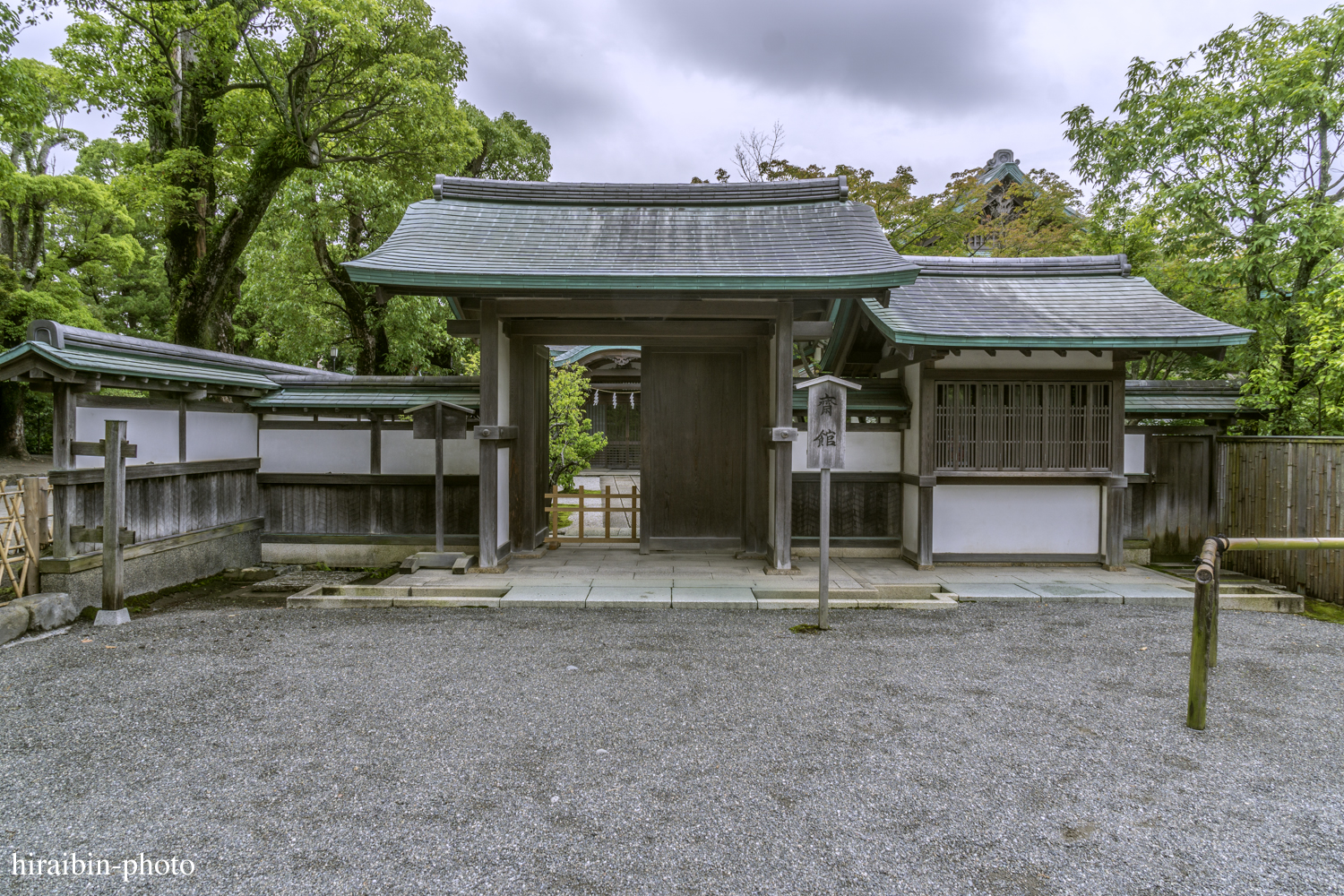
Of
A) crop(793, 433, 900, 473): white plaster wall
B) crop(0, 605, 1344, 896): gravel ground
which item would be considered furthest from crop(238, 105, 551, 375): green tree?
crop(0, 605, 1344, 896): gravel ground

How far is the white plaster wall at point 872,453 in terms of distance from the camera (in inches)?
346

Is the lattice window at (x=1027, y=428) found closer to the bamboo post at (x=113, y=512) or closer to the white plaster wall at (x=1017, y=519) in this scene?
the white plaster wall at (x=1017, y=519)

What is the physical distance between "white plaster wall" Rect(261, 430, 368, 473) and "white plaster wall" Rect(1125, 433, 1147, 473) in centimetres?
1037

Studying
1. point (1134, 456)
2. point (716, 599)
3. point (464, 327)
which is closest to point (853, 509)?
point (716, 599)

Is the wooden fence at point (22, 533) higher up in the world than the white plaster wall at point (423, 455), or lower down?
lower down

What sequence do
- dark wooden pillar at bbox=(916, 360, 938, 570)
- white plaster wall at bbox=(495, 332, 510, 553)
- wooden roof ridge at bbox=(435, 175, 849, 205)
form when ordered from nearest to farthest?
1. white plaster wall at bbox=(495, 332, 510, 553)
2. dark wooden pillar at bbox=(916, 360, 938, 570)
3. wooden roof ridge at bbox=(435, 175, 849, 205)

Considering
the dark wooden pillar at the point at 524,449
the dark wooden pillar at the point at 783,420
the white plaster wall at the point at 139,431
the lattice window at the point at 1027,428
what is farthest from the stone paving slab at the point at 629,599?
the white plaster wall at the point at 139,431

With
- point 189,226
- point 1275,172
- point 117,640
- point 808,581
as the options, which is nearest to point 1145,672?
point 808,581

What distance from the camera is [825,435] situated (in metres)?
6.31

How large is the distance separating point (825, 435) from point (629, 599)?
2.65 m

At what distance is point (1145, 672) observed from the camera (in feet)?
16.4

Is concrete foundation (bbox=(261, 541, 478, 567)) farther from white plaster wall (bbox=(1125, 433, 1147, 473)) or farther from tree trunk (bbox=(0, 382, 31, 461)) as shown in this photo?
tree trunk (bbox=(0, 382, 31, 461))

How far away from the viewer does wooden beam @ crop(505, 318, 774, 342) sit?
8359 mm

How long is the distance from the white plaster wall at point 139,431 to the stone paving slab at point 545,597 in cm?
408
